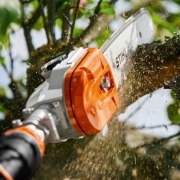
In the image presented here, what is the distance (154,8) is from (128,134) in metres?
1.01

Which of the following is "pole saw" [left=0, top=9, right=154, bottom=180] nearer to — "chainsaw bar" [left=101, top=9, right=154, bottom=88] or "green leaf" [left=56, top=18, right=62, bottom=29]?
"chainsaw bar" [left=101, top=9, right=154, bottom=88]

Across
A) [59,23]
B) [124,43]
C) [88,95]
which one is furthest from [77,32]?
[88,95]

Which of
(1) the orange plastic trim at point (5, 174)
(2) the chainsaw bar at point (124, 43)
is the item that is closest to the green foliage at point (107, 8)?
(2) the chainsaw bar at point (124, 43)

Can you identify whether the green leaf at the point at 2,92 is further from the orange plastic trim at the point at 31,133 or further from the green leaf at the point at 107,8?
the orange plastic trim at the point at 31,133

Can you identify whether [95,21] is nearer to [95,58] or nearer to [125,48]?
[125,48]

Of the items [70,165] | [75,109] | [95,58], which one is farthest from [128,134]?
[75,109]

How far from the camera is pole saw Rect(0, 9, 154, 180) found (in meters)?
1.14

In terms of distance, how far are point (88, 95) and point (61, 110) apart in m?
0.14

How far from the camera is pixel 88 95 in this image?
5.56 feet

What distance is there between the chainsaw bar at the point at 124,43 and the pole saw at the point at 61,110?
41 centimetres

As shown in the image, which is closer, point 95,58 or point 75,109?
point 75,109

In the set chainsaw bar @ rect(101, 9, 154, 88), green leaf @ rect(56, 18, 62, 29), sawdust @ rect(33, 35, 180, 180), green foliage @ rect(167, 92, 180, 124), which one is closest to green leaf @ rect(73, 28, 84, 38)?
green leaf @ rect(56, 18, 62, 29)

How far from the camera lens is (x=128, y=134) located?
3.10 meters

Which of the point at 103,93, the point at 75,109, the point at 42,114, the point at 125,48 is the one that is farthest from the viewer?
the point at 125,48
